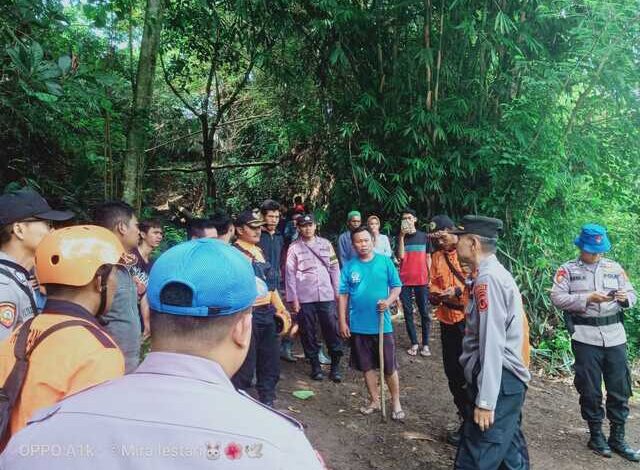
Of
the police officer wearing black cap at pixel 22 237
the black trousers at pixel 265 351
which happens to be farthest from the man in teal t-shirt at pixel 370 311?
the police officer wearing black cap at pixel 22 237

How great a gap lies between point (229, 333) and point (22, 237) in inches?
76.9

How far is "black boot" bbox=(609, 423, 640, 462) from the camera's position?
3975 millimetres

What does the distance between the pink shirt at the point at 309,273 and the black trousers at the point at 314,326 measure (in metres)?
0.09

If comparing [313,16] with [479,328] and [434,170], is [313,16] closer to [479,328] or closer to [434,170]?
[434,170]

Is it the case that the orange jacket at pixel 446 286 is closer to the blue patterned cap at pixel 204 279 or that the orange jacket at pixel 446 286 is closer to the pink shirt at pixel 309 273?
the pink shirt at pixel 309 273

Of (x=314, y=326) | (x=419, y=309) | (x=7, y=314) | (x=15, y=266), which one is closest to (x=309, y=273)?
(x=314, y=326)

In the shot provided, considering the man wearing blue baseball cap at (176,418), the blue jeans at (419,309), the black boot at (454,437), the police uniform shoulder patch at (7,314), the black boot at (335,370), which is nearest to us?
the man wearing blue baseball cap at (176,418)

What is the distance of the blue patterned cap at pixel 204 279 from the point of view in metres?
1.04

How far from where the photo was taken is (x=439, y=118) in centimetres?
706

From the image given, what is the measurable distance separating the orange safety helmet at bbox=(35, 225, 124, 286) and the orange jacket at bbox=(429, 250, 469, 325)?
9.57 ft

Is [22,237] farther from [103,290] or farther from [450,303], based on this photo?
[450,303]

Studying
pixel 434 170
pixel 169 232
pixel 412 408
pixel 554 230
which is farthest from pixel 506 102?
pixel 169 232

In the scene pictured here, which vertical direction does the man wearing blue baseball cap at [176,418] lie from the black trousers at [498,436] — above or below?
above

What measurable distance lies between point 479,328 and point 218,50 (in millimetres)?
7858
